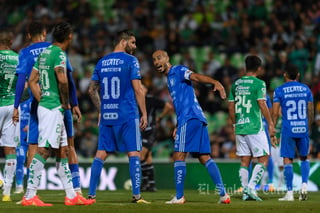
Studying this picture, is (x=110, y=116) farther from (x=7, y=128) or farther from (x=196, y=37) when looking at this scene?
(x=196, y=37)

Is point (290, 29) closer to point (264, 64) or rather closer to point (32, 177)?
point (264, 64)

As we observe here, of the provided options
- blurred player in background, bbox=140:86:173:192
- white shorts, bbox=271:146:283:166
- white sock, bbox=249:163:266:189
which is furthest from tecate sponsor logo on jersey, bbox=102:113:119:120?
white shorts, bbox=271:146:283:166

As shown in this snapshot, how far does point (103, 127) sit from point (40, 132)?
1.24 m

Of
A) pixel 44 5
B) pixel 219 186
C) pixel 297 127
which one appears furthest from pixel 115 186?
pixel 44 5

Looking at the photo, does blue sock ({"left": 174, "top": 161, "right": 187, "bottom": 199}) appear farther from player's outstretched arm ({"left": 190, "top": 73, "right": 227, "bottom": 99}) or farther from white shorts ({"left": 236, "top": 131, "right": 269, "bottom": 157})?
white shorts ({"left": 236, "top": 131, "right": 269, "bottom": 157})

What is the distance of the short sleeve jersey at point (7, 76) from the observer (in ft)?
46.0

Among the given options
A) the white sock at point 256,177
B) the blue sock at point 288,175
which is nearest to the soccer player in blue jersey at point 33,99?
the white sock at point 256,177

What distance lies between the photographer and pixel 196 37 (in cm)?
2584

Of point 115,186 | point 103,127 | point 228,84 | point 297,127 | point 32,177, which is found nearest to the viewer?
point 32,177

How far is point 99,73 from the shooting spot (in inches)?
496

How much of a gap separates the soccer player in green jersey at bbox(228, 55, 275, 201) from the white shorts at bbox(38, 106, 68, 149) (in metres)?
4.04

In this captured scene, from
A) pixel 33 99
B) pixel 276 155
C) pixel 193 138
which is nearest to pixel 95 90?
pixel 33 99

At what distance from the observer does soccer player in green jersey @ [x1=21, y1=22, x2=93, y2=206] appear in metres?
11.5

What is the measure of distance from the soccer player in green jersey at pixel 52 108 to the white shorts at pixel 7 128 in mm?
2332
